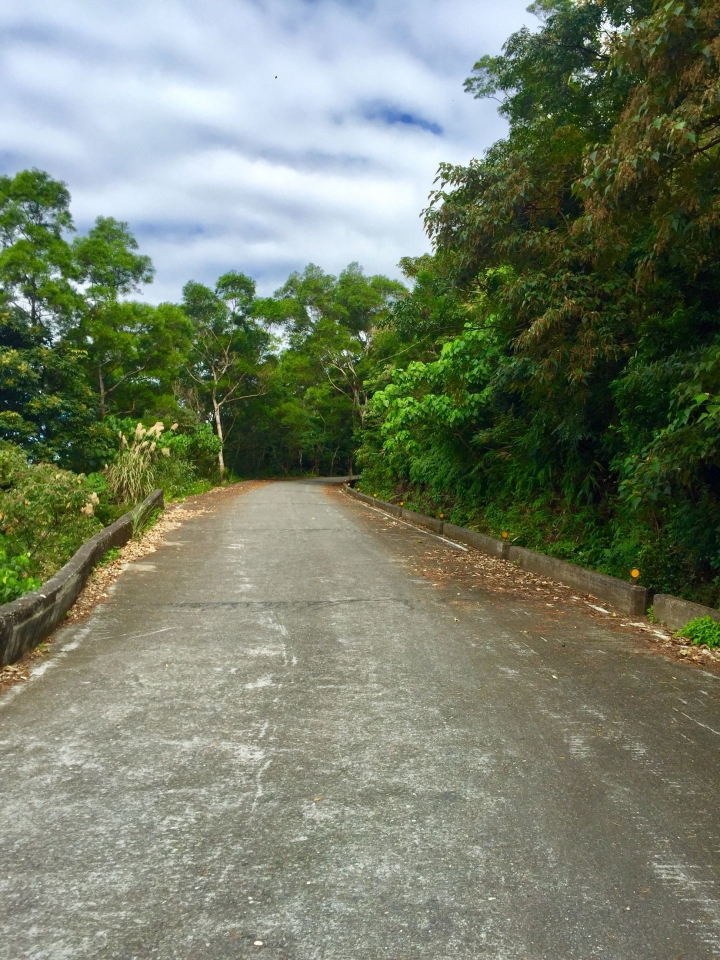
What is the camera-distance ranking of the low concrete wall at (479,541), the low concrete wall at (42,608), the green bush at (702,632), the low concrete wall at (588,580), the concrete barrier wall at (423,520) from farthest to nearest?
the concrete barrier wall at (423,520), the low concrete wall at (479,541), the low concrete wall at (588,580), the green bush at (702,632), the low concrete wall at (42,608)

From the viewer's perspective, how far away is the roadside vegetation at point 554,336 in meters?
6.87

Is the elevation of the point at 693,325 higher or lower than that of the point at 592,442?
higher

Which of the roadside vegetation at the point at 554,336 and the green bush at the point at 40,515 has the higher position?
the roadside vegetation at the point at 554,336

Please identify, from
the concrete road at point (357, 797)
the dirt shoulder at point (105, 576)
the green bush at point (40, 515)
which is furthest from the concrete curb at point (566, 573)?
the green bush at point (40, 515)

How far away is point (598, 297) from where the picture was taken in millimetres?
9930

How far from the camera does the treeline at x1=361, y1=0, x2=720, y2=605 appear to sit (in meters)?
6.73

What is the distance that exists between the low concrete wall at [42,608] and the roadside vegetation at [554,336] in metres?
0.40

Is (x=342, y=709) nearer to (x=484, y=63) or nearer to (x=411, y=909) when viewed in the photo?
(x=411, y=909)

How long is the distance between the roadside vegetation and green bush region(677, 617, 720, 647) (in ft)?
2.24

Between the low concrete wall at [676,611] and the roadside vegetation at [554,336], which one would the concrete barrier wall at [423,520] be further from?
the low concrete wall at [676,611]

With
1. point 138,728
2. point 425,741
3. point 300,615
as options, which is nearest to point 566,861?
point 425,741

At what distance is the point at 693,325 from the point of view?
8188 mm

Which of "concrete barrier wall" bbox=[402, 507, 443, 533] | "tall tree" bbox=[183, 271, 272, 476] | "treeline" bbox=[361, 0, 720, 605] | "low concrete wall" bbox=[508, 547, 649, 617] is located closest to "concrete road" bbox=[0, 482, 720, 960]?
"low concrete wall" bbox=[508, 547, 649, 617]

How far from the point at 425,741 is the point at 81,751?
1851 mm
